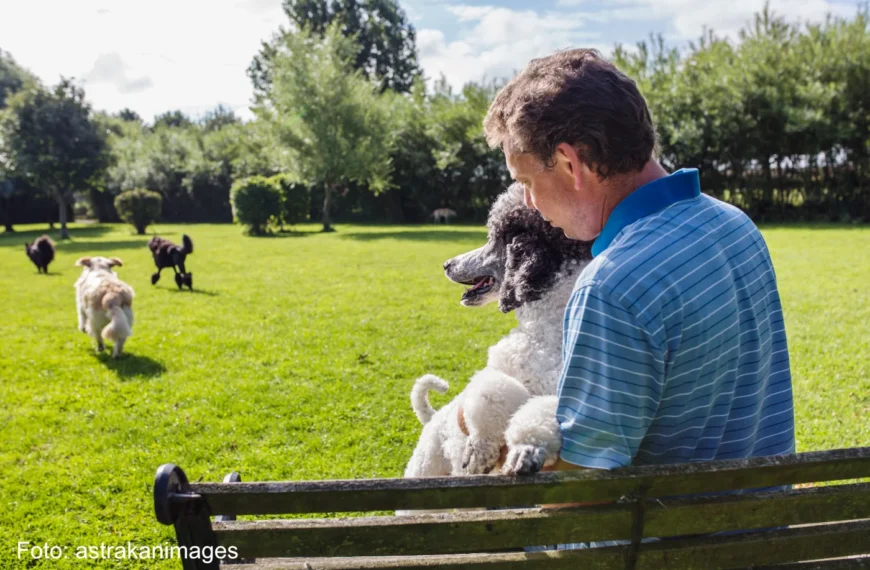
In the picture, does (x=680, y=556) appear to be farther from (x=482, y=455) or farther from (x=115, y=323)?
(x=115, y=323)

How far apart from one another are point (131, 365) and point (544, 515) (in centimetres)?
749

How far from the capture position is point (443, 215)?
1318 inches

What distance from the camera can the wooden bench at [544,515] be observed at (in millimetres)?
1407

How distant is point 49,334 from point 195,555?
9.74m

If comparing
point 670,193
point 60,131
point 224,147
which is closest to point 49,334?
point 670,193

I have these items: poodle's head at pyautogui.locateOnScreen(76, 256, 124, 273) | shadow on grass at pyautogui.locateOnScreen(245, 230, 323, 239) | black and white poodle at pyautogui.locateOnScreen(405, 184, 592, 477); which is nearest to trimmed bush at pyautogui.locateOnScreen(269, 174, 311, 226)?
shadow on grass at pyautogui.locateOnScreen(245, 230, 323, 239)

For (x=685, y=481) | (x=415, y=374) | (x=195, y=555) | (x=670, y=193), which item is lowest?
(x=415, y=374)

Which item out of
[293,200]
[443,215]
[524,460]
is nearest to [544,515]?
[524,460]

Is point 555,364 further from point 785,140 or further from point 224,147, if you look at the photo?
point 224,147

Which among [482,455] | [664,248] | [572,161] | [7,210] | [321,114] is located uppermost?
[321,114]

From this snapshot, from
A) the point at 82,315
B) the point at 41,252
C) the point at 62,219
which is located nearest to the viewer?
the point at 82,315

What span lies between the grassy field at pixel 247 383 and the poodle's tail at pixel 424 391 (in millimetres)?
1728

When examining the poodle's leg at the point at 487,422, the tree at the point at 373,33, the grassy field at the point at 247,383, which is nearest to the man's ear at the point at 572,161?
the poodle's leg at the point at 487,422

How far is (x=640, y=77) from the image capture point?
92.8 ft
